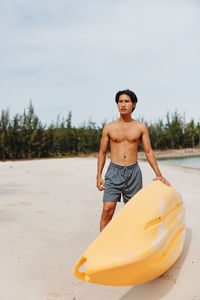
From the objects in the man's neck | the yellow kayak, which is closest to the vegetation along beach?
the yellow kayak

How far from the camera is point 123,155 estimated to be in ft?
9.90

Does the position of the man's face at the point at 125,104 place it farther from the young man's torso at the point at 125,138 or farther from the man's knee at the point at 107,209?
the man's knee at the point at 107,209

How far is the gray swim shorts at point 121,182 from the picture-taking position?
2969 mm

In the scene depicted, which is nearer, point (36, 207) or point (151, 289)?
point (151, 289)

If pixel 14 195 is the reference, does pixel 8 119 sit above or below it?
above

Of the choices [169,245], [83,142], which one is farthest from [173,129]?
[169,245]

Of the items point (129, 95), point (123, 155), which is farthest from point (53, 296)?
point (129, 95)

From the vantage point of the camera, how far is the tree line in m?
25.8

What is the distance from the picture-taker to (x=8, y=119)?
82.8ft

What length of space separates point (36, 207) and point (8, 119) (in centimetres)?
2137

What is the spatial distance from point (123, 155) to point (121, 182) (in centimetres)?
29

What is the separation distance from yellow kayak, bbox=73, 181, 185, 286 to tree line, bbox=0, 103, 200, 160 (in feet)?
78.3

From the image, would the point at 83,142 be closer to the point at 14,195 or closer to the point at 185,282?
the point at 14,195

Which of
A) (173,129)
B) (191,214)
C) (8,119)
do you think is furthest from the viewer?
(173,129)
